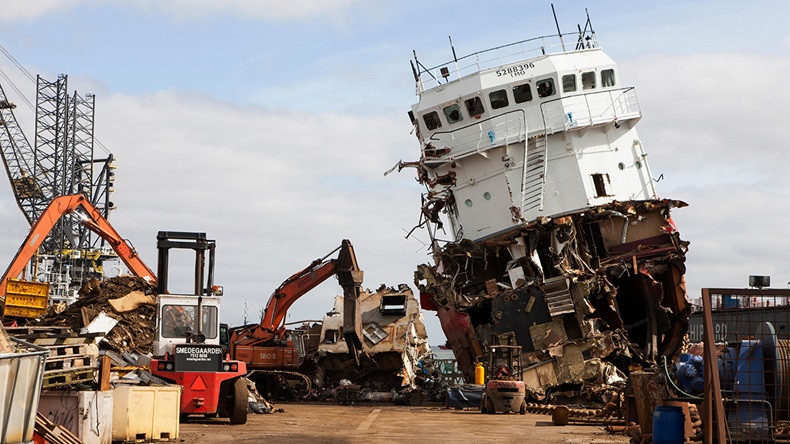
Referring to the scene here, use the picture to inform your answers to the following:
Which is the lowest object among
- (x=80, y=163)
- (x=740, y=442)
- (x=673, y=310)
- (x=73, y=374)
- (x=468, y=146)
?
(x=740, y=442)

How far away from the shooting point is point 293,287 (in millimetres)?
30312

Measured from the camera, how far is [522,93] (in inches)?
1346

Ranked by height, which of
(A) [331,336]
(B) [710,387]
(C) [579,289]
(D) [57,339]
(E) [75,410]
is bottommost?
(E) [75,410]

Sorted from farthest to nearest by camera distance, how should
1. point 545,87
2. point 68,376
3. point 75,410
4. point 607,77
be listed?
1. point 607,77
2. point 545,87
3. point 75,410
4. point 68,376

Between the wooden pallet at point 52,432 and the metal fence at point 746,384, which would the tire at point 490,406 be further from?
the wooden pallet at point 52,432

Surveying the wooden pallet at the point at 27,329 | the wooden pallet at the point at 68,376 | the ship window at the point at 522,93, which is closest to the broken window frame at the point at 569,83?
the ship window at the point at 522,93

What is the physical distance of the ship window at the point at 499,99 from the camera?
3428 centimetres

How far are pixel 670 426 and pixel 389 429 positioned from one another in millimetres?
8053

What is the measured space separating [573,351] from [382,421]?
28.6ft

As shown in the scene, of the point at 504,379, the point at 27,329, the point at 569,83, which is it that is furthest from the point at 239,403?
the point at 569,83

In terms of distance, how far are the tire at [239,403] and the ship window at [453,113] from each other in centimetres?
1572

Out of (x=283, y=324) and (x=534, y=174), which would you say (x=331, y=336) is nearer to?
(x=283, y=324)

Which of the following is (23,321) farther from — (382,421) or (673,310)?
(673,310)

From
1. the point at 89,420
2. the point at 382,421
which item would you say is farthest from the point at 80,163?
A: the point at 89,420
